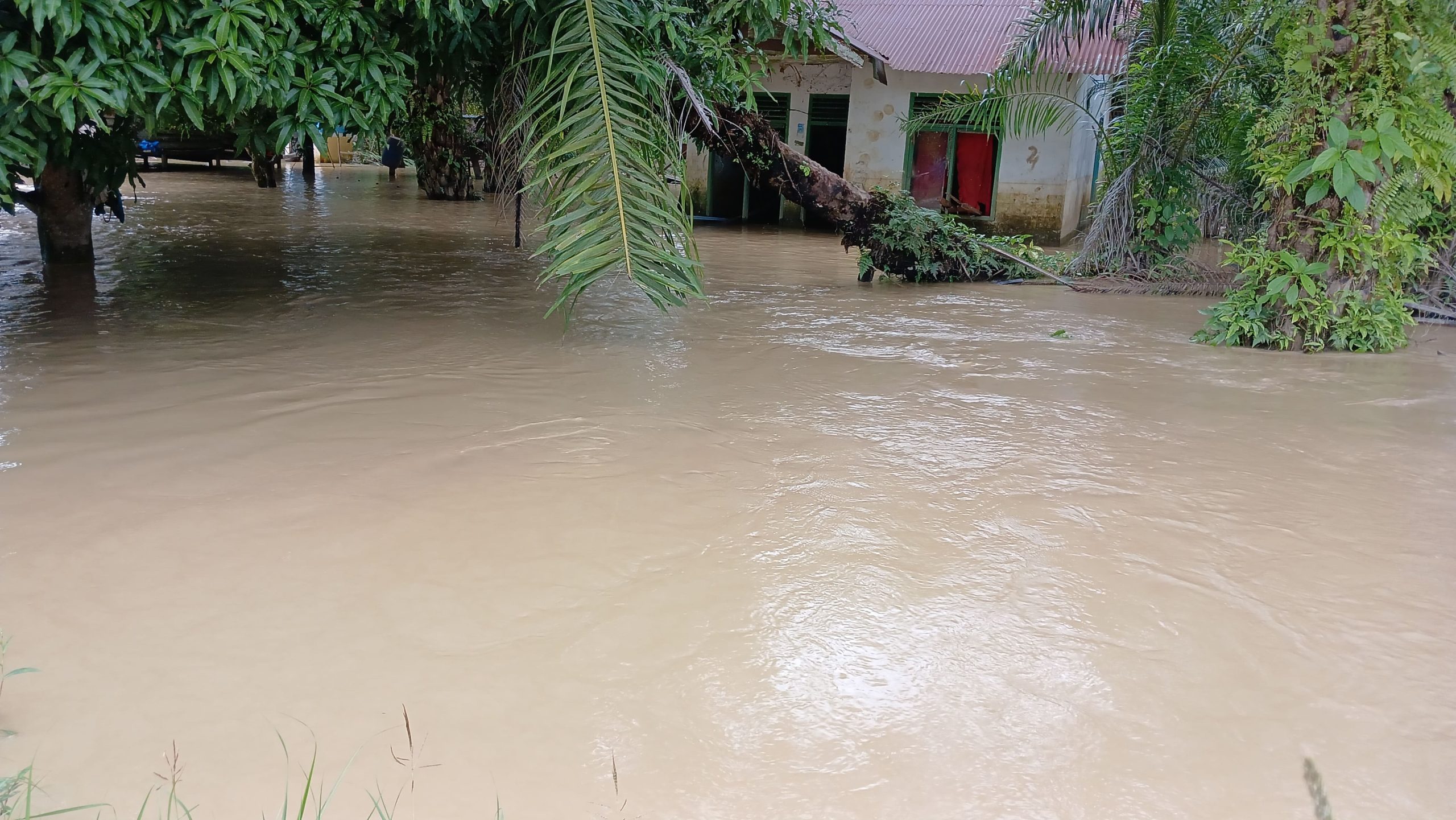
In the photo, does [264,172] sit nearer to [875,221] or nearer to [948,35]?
[948,35]

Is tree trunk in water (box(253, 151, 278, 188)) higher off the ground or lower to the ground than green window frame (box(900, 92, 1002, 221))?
lower

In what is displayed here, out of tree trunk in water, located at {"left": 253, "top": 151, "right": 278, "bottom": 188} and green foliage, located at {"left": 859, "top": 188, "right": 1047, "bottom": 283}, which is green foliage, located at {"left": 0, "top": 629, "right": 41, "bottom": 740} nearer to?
green foliage, located at {"left": 859, "top": 188, "right": 1047, "bottom": 283}

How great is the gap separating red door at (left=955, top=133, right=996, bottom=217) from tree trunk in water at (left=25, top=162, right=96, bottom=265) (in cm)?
1122

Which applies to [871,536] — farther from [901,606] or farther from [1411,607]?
[1411,607]

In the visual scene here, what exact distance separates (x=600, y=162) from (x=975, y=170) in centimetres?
1100

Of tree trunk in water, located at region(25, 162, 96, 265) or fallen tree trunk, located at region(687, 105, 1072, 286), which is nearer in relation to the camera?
tree trunk in water, located at region(25, 162, 96, 265)

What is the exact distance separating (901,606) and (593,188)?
11.0 ft

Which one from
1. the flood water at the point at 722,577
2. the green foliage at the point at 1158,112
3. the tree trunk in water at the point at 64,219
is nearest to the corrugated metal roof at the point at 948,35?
the green foliage at the point at 1158,112

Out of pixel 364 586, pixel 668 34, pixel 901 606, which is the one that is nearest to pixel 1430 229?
pixel 668 34

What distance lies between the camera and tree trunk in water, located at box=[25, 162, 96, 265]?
8.87 m

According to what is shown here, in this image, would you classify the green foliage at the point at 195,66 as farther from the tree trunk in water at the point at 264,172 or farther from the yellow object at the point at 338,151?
the yellow object at the point at 338,151

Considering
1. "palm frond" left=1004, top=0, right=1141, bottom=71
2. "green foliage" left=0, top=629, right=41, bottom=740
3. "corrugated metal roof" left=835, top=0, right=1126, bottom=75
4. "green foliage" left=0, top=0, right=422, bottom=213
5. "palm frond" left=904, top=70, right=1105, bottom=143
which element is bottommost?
"green foliage" left=0, top=629, right=41, bottom=740

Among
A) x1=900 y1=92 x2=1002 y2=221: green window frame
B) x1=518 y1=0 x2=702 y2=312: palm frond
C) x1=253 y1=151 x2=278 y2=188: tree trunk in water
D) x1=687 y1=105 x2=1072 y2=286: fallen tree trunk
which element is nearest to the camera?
x1=518 y1=0 x2=702 y2=312: palm frond

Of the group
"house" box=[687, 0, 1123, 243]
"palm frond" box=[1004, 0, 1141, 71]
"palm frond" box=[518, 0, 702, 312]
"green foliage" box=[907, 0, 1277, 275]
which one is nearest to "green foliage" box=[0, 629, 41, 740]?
"palm frond" box=[518, 0, 702, 312]
